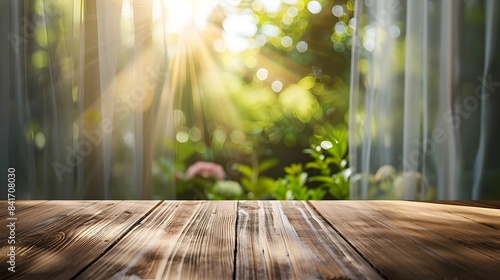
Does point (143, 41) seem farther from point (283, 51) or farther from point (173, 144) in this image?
point (283, 51)

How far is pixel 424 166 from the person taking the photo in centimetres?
163

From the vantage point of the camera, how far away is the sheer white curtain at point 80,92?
61.4 inches

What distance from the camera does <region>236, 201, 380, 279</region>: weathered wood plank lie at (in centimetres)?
56

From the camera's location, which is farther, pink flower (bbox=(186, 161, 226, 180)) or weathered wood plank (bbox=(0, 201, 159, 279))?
pink flower (bbox=(186, 161, 226, 180))

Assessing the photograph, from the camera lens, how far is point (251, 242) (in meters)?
0.72

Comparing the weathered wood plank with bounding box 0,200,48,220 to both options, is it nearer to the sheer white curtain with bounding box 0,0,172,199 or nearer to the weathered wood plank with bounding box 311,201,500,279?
the sheer white curtain with bounding box 0,0,172,199

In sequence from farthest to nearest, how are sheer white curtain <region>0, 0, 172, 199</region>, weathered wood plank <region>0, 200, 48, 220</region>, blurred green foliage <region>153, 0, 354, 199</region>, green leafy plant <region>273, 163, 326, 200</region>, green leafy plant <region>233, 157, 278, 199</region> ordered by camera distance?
blurred green foliage <region>153, 0, 354, 199</region> < green leafy plant <region>233, 157, 278, 199</region> < green leafy plant <region>273, 163, 326, 200</region> < sheer white curtain <region>0, 0, 172, 199</region> < weathered wood plank <region>0, 200, 48, 220</region>

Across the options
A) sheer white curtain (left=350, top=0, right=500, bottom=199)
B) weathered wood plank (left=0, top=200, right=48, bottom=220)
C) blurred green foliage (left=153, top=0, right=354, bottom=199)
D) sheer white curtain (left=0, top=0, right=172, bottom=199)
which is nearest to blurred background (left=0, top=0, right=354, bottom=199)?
sheer white curtain (left=0, top=0, right=172, bottom=199)

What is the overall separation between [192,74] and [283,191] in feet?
2.90

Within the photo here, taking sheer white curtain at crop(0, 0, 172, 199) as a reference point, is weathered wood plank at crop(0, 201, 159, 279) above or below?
below

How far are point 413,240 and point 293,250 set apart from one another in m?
0.20

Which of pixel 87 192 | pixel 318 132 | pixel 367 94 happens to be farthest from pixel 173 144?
pixel 318 132

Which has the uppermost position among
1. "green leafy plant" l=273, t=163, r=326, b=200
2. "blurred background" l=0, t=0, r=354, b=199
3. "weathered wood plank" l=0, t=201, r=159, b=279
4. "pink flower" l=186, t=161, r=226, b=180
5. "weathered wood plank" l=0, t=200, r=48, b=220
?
"blurred background" l=0, t=0, r=354, b=199

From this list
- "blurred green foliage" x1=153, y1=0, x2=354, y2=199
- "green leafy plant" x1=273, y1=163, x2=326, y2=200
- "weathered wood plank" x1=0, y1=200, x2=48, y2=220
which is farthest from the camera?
"blurred green foliage" x1=153, y1=0, x2=354, y2=199
